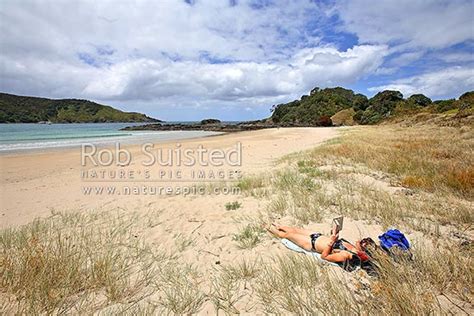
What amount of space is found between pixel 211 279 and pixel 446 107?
50082 mm

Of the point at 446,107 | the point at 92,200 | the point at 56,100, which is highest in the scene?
the point at 56,100

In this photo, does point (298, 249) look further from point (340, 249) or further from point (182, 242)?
point (182, 242)

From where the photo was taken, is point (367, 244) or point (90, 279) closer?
point (90, 279)

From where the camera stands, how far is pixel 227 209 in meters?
5.58

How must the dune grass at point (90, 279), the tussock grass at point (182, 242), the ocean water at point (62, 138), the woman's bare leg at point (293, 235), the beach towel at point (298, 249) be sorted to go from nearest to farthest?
the dune grass at point (90, 279), the beach towel at point (298, 249), the woman's bare leg at point (293, 235), the tussock grass at point (182, 242), the ocean water at point (62, 138)

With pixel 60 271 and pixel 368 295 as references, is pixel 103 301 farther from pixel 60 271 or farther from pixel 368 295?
pixel 368 295

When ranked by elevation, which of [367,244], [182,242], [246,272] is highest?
[367,244]

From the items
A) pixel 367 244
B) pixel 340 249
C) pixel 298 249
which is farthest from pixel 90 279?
pixel 367 244

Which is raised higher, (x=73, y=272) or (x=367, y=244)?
(x=367, y=244)

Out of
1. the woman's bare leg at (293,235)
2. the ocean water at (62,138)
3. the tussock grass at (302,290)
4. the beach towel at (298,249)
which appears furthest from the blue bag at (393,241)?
the ocean water at (62,138)

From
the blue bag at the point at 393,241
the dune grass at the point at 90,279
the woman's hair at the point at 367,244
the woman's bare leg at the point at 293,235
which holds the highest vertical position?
the blue bag at the point at 393,241

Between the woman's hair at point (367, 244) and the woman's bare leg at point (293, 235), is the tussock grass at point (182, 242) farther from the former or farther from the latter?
the woman's hair at point (367, 244)

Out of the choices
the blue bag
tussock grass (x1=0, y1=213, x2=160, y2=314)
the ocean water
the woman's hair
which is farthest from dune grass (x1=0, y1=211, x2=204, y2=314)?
the ocean water

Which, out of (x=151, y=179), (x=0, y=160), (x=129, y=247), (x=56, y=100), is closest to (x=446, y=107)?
(x=151, y=179)
